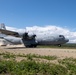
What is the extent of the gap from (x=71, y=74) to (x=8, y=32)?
36.9 metres

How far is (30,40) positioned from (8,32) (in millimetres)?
5590

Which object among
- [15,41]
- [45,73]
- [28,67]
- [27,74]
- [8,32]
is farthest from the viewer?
[15,41]

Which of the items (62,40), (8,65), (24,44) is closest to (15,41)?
(24,44)

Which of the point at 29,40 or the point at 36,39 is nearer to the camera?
the point at 36,39

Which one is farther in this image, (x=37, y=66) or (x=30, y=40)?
(x=30, y=40)

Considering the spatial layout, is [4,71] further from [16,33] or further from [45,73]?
[16,33]

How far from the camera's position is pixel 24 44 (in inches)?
1845

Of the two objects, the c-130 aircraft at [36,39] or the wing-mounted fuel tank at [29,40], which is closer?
the c-130 aircraft at [36,39]

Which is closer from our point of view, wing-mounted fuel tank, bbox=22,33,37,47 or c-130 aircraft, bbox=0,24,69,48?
c-130 aircraft, bbox=0,24,69,48

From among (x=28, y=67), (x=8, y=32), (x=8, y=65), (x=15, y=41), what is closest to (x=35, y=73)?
(x=28, y=67)

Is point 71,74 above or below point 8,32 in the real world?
below

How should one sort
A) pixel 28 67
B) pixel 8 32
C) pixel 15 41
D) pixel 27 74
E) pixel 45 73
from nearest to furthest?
pixel 27 74, pixel 45 73, pixel 28 67, pixel 8 32, pixel 15 41

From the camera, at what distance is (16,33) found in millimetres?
45250

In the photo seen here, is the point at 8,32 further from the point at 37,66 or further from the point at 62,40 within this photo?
the point at 37,66
